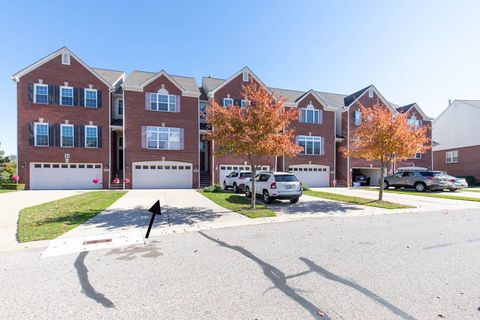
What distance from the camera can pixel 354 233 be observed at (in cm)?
744

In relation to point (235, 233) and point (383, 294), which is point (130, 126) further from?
point (383, 294)

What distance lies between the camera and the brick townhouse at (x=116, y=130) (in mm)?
21312

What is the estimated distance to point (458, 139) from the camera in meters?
35.1

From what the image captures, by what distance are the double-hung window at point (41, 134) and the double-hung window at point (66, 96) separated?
235 centimetres

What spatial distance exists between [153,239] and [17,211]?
7871 mm

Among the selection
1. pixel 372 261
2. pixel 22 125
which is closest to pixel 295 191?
pixel 372 261

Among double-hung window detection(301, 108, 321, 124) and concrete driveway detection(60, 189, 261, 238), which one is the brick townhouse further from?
concrete driveway detection(60, 189, 261, 238)

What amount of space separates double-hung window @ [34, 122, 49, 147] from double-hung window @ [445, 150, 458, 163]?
157 ft

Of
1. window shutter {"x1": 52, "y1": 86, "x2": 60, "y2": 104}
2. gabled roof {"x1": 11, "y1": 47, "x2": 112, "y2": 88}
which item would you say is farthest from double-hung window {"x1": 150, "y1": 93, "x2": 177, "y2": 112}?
window shutter {"x1": 52, "y1": 86, "x2": 60, "y2": 104}

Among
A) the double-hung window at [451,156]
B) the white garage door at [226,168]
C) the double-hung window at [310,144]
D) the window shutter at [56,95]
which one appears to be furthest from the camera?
the double-hung window at [451,156]

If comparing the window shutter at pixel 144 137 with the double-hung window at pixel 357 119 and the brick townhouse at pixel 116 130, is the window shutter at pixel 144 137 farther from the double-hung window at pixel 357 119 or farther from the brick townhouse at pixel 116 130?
the double-hung window at pixel 357 119

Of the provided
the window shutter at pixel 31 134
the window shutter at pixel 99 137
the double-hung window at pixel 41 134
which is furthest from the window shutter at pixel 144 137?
the window shutter at pixel 31 134

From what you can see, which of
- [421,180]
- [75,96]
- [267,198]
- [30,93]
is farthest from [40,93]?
[421,180]

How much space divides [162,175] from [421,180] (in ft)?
73.9
